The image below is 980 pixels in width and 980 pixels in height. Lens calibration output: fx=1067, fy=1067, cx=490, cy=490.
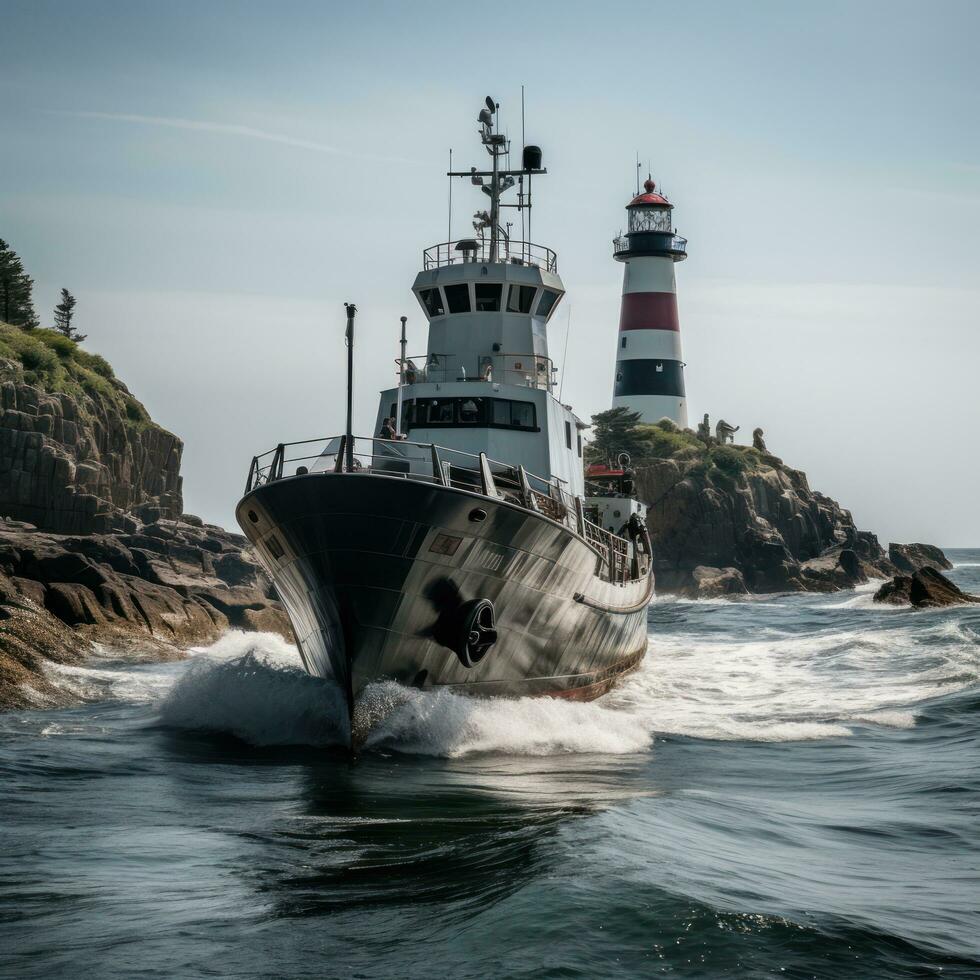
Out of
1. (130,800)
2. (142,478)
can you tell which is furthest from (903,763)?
(142,478)

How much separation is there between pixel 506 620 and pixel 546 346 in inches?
388

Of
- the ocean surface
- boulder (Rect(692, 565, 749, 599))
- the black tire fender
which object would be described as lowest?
the ocean surface

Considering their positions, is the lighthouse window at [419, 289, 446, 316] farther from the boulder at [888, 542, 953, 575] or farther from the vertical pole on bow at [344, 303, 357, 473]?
the boulder at [888, 542, 953, 575]

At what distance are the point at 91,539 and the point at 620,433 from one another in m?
46.3

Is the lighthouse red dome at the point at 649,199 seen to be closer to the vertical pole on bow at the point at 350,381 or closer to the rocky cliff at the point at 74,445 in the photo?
the rocky cliff at the point at 74,445

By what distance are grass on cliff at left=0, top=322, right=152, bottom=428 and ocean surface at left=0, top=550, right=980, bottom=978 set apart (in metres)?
41.5

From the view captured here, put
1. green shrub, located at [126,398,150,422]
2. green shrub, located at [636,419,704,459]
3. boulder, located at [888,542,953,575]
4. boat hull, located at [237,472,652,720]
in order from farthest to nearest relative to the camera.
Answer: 1. boulder, located at [888,542,953,575]
2. green shrub, located at [636,419,704,459]
3. green shrub, located at [126,398,150,422]
4. boat hull, located at [237,472,652,720]

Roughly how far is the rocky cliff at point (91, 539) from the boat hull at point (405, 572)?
5.88 metres

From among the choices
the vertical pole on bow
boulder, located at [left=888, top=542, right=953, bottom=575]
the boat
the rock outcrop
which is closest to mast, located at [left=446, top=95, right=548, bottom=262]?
the boat

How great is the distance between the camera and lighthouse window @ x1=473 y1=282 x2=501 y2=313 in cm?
2339

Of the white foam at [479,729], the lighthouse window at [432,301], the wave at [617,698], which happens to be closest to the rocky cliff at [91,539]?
the wave at [617,698]

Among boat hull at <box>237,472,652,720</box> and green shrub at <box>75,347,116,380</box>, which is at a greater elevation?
green shrub at <box>75,347,116,380</box>

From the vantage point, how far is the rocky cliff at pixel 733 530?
6875 centimetres

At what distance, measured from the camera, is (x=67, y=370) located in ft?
198
